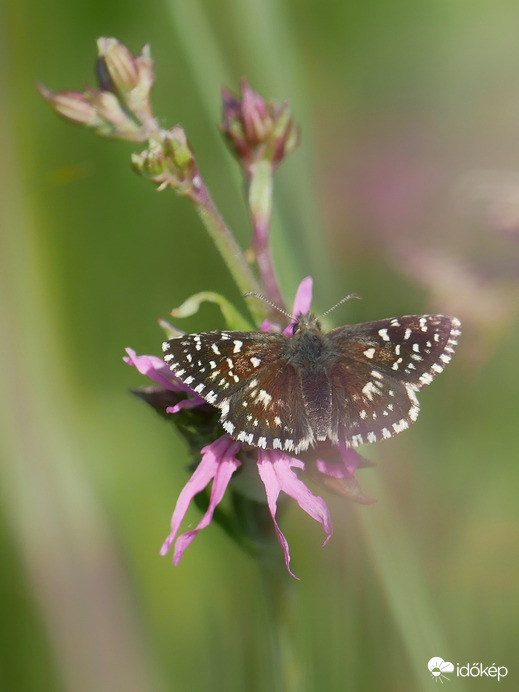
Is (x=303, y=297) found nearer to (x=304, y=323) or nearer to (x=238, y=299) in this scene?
(x=304, y=323)

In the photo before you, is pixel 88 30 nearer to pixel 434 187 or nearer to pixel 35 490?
pixel 434 187

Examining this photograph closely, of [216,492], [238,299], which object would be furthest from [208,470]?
[238,299]

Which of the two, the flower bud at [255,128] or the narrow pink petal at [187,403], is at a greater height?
the flower bud at [255,128]

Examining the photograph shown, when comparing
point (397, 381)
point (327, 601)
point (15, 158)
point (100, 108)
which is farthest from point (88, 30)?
point (327, 601)

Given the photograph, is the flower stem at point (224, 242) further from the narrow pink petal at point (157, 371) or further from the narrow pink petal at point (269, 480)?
the narrow pink petal at point (269, 480)

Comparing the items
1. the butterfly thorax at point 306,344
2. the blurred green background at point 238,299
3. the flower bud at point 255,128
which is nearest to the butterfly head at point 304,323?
the butterfly thorax at point 306,344
